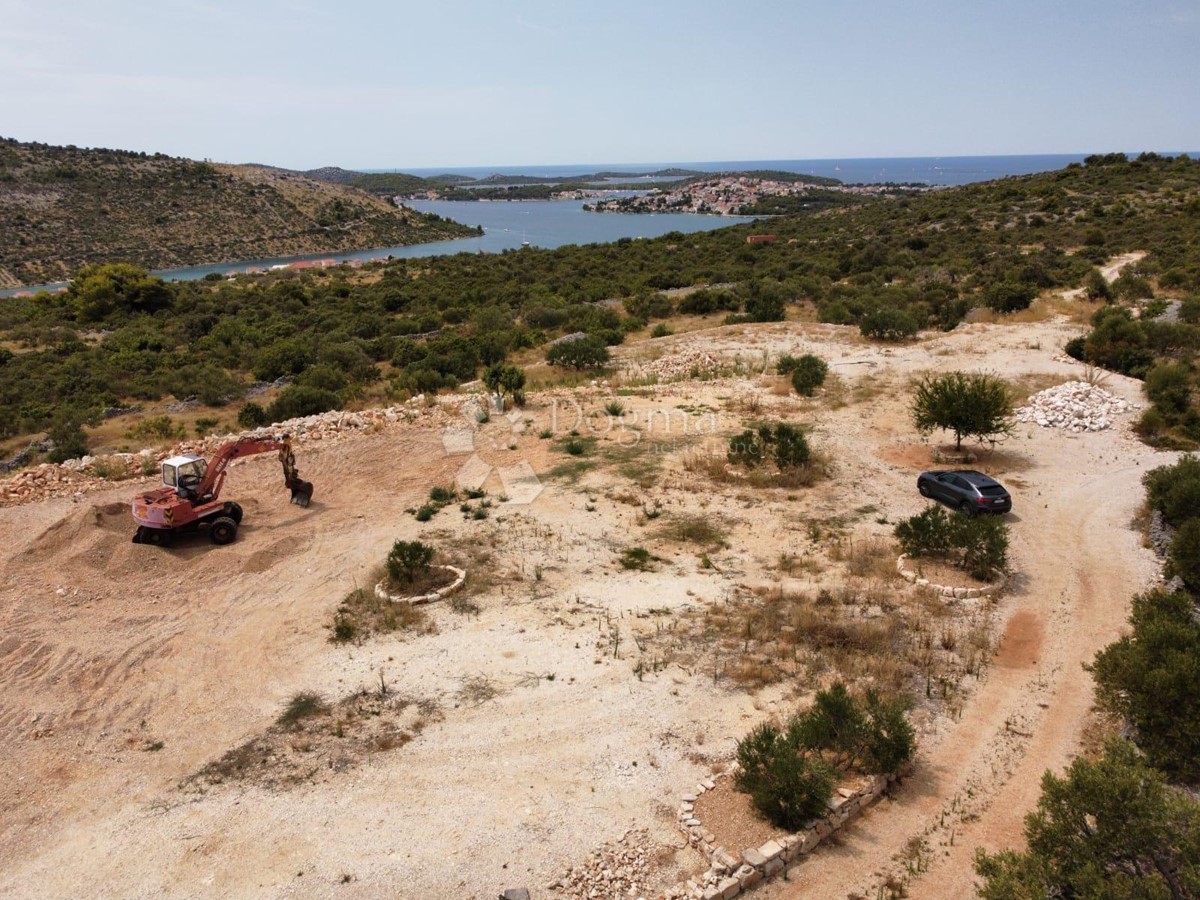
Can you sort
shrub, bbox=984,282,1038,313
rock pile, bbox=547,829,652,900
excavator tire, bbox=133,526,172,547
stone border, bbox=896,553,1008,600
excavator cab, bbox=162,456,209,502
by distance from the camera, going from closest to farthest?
rock pile, bbox=547,829,652,900 → stone border, bbox=896,553,1008,600 → excavator tire, bbox=133,526,172,547 → excavator cab, bbox=162,456,209,502 → shrub, bbox=984,282,1038,313

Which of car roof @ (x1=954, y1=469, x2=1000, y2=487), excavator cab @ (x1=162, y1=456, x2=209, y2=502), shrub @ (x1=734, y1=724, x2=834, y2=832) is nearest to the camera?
shrub @ (x1=734, y1=724, x2=834, y2=832)

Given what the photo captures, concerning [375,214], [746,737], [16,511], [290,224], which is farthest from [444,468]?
[375,214]

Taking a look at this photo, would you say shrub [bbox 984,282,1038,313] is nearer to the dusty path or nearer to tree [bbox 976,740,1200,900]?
the dusty path

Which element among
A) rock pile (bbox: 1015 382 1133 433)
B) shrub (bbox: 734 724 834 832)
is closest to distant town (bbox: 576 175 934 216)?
rock pile (bbox: 1015 382 1133 433)

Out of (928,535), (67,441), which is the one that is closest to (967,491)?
(928,535)

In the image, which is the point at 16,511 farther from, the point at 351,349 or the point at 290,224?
the point at 290,224

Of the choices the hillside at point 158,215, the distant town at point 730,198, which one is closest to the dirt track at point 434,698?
the hillside at point 158,215

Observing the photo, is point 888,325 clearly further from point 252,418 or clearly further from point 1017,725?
point 252,418
